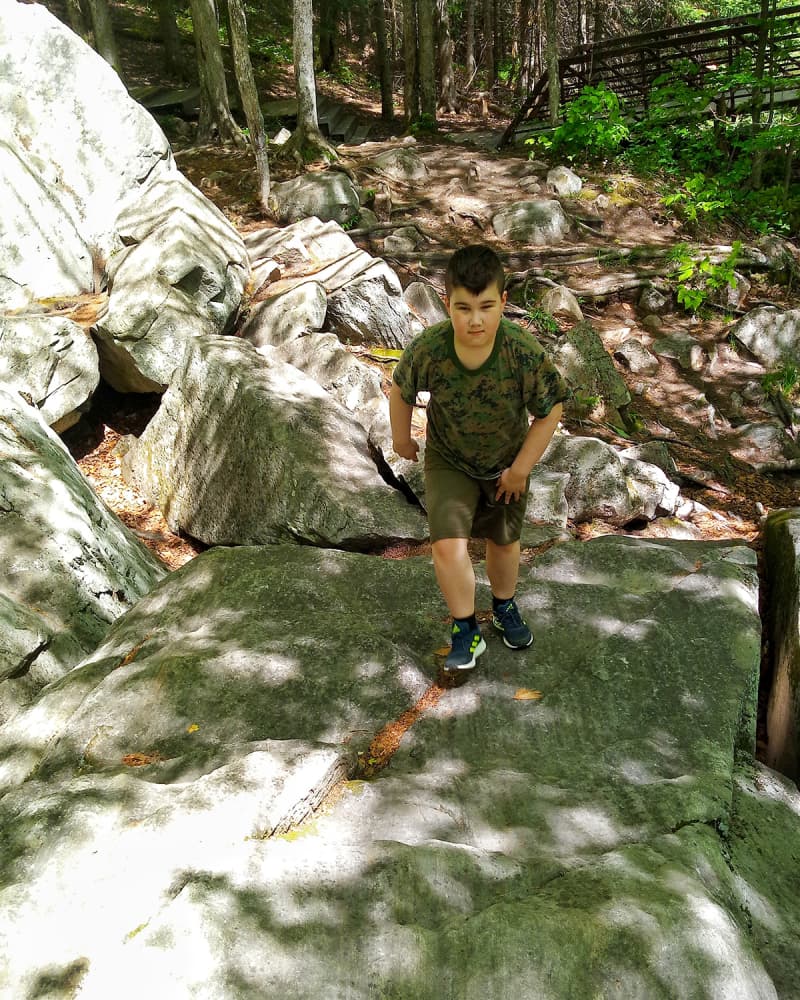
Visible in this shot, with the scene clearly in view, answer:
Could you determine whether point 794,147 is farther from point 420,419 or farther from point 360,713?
point 360,713

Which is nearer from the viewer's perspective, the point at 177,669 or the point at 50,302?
the point at 177,669

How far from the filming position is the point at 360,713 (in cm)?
255

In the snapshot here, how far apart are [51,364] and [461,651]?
14.4 feet

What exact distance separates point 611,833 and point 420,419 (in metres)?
4.53

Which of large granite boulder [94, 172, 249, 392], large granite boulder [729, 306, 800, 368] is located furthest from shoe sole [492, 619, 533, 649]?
large granite boulder [729, 306, 800, 368]

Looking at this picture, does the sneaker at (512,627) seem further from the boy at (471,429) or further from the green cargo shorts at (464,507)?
the green cargo shorts at (464,507)

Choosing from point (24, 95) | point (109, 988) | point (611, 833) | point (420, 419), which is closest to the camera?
point (109, 988)

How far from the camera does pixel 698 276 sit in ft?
33.2

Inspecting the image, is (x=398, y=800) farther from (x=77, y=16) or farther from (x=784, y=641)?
(x=77, y=16)

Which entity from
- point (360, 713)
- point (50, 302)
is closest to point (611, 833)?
point (360, 713)

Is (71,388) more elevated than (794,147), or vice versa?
(794,147)

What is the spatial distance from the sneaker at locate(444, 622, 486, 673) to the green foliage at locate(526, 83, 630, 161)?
43.6ft

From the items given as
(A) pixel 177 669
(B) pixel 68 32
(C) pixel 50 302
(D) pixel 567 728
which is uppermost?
(B) pixel 68 32

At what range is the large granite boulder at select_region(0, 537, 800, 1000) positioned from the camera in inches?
59.6
